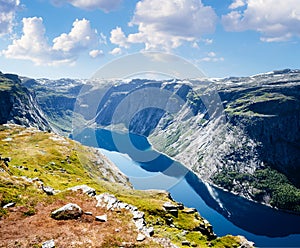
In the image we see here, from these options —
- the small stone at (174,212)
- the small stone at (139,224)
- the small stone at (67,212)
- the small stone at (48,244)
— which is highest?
the small stone at (67,212)

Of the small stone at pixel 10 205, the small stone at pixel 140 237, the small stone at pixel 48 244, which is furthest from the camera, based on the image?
the small stone at pixel 10 205

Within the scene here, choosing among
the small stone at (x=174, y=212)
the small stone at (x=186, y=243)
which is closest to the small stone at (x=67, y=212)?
the small stone at (x=186, y=243)

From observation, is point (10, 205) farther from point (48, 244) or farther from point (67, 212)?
point (48, 244)

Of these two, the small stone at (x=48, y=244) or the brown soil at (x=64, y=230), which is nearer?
the small stone at (x=48, y=244)

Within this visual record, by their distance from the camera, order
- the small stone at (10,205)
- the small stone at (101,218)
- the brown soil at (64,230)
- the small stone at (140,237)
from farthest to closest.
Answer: the small stone at (10,205)
the small stone at (101,218)
the small stone at (140,237)
the brown soil at (64,230)

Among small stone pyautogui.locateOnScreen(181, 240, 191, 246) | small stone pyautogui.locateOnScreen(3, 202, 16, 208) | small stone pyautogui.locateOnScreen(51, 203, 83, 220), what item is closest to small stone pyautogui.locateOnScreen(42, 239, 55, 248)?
small stone pyautogui.locateOnScreen(51, 203, 83, 220)

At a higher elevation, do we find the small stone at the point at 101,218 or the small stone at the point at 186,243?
the small stone at the point at 101,218

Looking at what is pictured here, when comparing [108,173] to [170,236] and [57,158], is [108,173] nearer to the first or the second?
[57,158]

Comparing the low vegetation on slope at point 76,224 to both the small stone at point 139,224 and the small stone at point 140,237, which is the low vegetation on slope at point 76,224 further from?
the small stone at point 139,224
